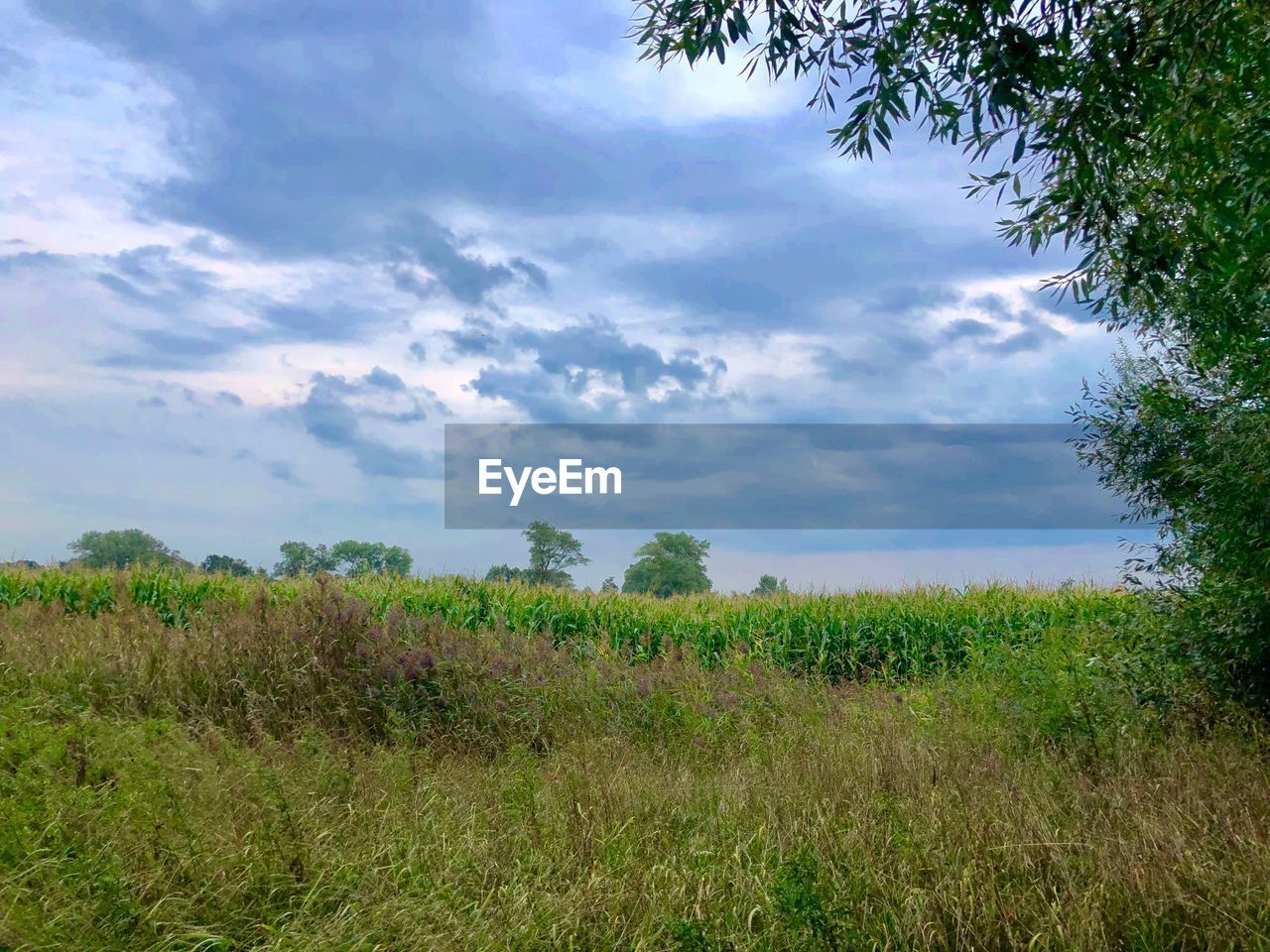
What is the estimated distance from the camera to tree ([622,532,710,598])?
115ft

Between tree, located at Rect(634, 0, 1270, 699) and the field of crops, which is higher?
tree, located at Rect(634, 0, 1270, 699)

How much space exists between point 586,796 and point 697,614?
8.26 meters

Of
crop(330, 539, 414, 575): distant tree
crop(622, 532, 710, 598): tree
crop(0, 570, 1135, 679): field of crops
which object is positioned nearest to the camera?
crop(0, 570, 1135, 679): field of crops

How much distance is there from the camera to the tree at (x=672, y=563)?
35019mm

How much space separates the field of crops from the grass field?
1940 millimetres

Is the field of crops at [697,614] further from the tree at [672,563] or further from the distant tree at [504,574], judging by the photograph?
the tree at [672,563]

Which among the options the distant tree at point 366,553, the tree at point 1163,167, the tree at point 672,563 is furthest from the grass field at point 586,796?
the tree at point 672,563

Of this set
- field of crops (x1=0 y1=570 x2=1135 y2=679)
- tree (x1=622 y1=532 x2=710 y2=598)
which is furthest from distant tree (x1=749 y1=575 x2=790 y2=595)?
tree (x1=622 y1=532 x2=710 y2=598)

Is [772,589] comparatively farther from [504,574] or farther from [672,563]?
[672,563]

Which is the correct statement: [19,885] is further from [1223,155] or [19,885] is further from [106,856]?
[1223,155]

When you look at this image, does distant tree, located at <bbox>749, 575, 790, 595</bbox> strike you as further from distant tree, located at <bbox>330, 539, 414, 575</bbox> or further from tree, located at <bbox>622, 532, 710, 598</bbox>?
tree, located at <bbox>622, 532, 710, 598</bbox>

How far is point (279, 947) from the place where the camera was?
3.54m

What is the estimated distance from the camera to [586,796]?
510 cm

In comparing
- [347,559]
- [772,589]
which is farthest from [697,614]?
[347,559]
